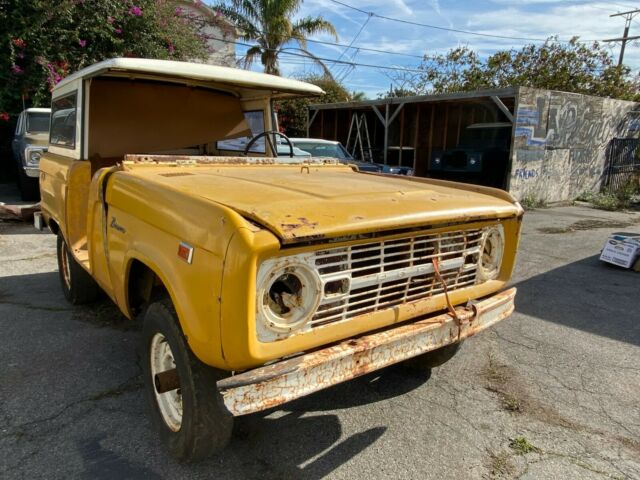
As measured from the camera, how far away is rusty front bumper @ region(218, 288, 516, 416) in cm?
178

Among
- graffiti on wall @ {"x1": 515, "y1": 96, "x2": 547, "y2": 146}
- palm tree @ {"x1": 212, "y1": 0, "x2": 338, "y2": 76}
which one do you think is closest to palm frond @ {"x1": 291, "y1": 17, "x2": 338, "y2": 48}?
palm tree @ {"x1": 212, "y1": 0, "x2": 338, "y2": 76}

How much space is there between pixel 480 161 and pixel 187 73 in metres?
10.0

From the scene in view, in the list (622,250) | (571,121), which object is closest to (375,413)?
(622,250)

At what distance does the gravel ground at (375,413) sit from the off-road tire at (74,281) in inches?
4.8

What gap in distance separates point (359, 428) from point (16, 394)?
6.83 ft

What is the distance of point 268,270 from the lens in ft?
6.00

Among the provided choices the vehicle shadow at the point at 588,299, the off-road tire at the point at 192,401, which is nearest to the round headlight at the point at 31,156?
the off-road tire at the point at 192,401

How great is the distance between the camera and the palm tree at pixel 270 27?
18.5 metres

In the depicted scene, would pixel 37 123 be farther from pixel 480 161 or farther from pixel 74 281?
pixel 480 161

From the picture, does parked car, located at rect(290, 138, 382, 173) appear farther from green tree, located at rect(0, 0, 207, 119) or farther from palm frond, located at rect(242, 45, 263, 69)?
palm frond, located at rect(242, 45, 263, 69)

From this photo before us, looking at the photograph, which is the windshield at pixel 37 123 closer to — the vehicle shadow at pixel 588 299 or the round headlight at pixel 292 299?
the vehicle shadow at pixel 588 299

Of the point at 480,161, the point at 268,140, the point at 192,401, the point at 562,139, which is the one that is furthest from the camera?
the point at 562,139

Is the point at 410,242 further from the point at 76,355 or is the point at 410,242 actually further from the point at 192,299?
the point at 76,355

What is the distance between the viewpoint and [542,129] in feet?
38.2
